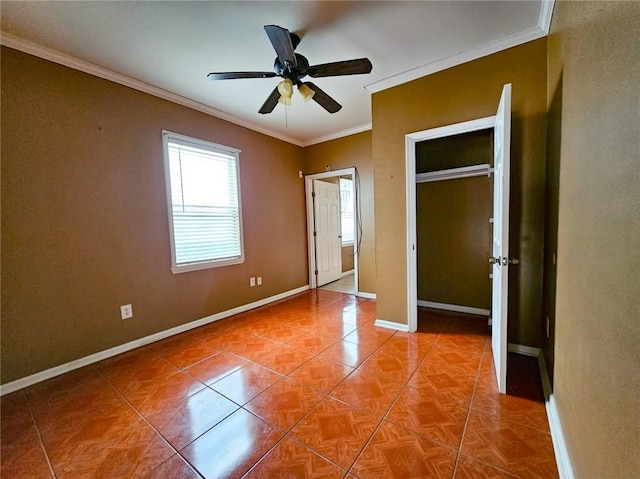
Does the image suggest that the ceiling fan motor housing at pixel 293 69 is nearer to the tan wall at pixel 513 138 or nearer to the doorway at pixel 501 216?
the tan wall at pixel 513 138

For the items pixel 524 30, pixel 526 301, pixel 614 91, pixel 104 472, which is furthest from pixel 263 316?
pixel 524 30

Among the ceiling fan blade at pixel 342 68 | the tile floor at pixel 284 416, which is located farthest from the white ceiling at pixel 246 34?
the tile floor at pixel 284 416

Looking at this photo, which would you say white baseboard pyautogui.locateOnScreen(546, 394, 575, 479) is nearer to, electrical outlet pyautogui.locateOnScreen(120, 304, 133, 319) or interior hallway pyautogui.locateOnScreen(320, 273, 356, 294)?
interior hallway pyautogui.locateOnScreen(320, 273, 356, 294)

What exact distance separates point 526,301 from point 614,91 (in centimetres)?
190

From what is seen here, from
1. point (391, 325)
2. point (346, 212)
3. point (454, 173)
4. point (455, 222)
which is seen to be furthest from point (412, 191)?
point (346, 212)

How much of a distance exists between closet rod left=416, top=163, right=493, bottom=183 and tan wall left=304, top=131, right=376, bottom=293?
875mm

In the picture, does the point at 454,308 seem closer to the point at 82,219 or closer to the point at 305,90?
the point at 305,90

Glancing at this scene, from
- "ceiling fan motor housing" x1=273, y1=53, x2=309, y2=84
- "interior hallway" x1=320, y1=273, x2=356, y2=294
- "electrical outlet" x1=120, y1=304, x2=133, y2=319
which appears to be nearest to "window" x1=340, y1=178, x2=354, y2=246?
"interior hallway" x1=320, y1=273, x2=356, y2=294

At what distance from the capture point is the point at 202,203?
3.19m

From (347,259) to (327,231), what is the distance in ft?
4.24

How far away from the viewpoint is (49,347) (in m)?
2.11

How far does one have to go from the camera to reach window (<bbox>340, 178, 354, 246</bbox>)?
616 cm

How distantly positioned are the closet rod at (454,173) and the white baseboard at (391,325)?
1.85 metres

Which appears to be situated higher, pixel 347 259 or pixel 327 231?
pixel 327 231
